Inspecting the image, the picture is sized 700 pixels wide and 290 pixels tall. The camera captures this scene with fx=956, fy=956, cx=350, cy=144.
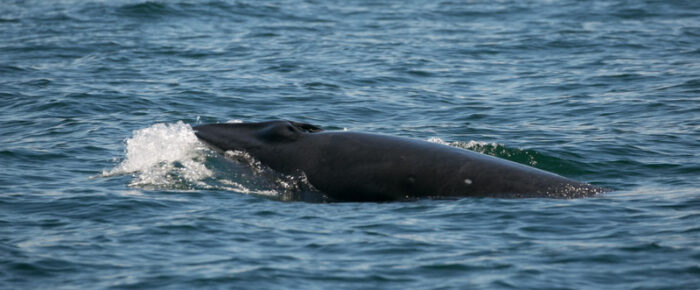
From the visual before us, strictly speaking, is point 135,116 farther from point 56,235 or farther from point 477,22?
point 477,22

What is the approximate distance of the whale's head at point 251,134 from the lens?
41.0 feet

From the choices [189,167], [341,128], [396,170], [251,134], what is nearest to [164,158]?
[189,167]

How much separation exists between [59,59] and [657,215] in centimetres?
1861

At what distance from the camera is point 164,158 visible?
1440cm

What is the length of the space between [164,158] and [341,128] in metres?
4.52

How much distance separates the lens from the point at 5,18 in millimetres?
33438

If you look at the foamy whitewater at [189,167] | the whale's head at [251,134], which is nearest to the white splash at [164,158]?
the foamy whitewater at [189,167]

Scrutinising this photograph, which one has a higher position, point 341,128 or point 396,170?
point 396,170

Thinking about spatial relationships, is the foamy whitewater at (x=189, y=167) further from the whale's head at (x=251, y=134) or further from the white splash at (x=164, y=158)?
the whale's head at (x=251, y=134)

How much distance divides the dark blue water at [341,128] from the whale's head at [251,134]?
0.28 metres

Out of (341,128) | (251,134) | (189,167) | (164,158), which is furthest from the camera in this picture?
(341,128)

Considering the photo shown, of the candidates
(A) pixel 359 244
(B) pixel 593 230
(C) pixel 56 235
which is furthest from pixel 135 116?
(B) pixel 593 230

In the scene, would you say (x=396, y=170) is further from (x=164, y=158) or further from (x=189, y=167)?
(x=164, y=158)

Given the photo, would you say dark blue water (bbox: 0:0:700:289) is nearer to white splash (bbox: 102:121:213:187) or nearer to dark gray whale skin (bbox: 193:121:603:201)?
white splash (bbox: 102:121:213:187)
